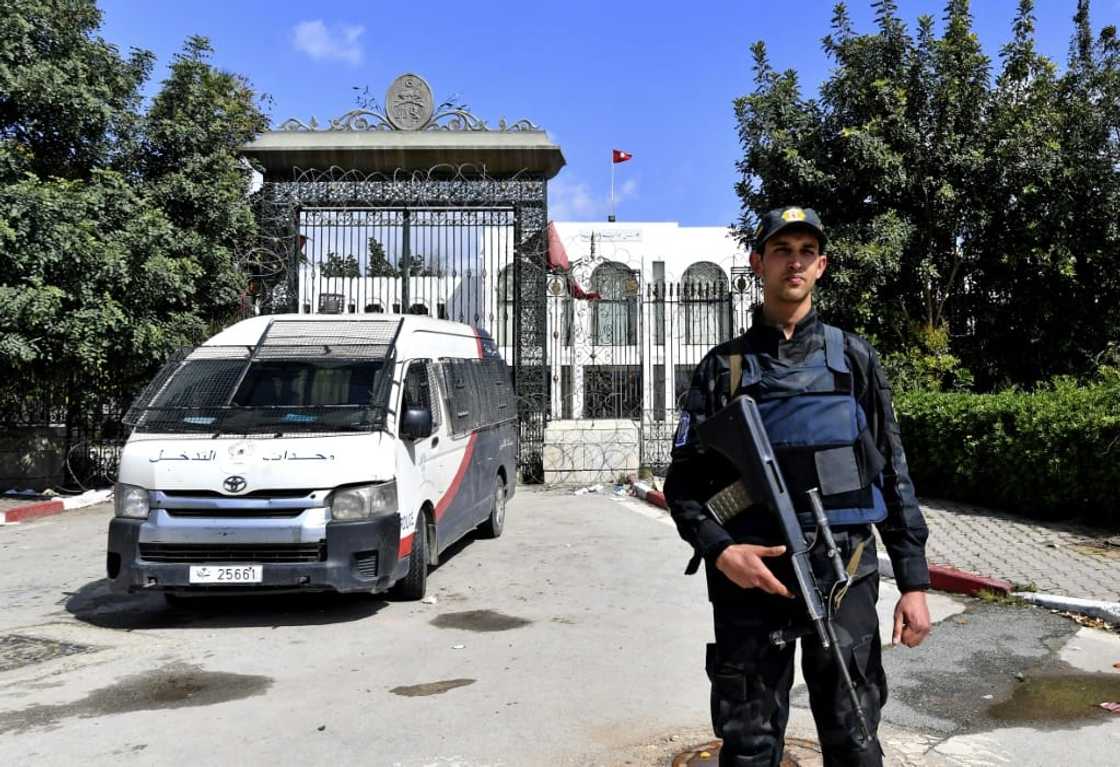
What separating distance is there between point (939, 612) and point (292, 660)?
14.6 feet

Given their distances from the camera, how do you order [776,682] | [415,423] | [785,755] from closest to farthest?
[776,682] → [785,755] → [415,423]

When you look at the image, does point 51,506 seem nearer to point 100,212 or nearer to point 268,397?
point 100,212

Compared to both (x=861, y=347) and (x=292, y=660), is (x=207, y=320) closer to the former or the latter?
(x=292, y=660)

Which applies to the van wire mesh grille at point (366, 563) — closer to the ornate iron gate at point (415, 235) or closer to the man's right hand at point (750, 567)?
the man's right hand at point (750, 567)

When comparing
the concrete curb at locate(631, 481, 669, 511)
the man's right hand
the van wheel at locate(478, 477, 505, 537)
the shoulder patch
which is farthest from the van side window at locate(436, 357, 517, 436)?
the man's right hand

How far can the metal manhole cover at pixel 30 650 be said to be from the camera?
17.6 ft

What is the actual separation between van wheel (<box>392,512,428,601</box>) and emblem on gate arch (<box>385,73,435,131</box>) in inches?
385

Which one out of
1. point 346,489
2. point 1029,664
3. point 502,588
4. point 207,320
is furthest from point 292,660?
point 207,320

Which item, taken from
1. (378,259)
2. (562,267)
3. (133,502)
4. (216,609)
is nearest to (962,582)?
(216,609)

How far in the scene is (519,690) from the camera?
4738 millimetres

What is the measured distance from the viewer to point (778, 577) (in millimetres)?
2533

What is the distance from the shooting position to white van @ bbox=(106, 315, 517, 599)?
582 centimetres

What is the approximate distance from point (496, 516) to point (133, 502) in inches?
169

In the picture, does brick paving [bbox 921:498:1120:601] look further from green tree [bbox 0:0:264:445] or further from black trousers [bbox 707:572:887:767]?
green tree [bbox 0:0:264:445]
